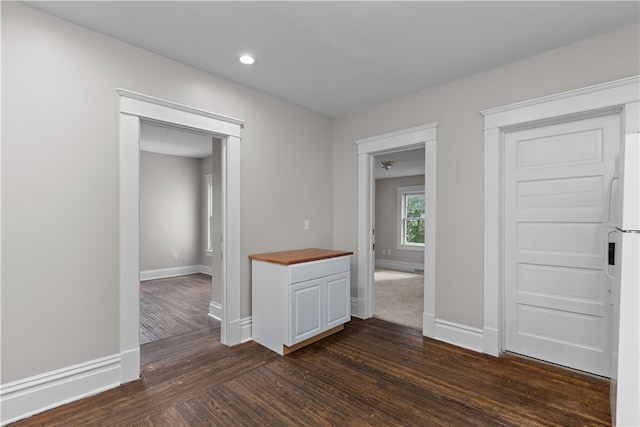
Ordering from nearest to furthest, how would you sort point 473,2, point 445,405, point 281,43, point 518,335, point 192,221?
point 473,2 → point 445,405 → point 281,43 → point 518,335 → point 192,221

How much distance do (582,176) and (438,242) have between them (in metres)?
1.31

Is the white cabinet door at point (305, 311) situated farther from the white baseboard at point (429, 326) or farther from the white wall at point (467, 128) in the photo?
the white wall at point (467, 128)

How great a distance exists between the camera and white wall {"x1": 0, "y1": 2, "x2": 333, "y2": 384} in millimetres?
1971

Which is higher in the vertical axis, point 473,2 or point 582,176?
point 473,2

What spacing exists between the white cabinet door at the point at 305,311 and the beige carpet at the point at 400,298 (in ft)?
3.96

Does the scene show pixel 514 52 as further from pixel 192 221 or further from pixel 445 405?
pixel 192 221

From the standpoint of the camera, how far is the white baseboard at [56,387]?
195 cm

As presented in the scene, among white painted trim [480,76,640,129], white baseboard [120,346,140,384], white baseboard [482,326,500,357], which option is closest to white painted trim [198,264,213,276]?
white baseboard [120,346,140,384]

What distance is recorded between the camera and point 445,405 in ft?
6.96

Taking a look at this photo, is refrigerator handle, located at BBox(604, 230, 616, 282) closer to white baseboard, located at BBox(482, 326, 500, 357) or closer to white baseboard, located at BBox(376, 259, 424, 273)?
white baseboard, located at BBox(482, 326, 500, 357)

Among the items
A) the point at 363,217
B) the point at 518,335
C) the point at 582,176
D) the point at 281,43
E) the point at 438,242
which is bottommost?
Result: the point at 518,335

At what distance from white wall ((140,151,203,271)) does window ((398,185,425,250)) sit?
16.4 ft

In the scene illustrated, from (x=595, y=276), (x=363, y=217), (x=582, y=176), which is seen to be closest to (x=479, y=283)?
(x=595, y=276)

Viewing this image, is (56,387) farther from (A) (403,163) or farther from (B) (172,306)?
(A) (403,163)
